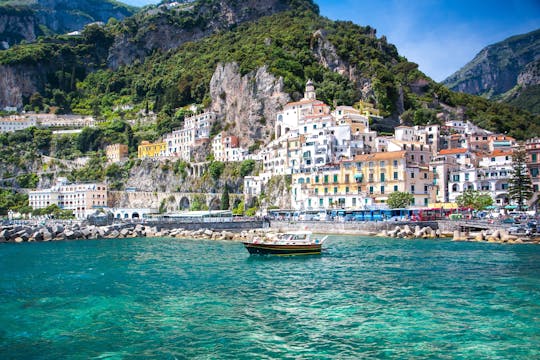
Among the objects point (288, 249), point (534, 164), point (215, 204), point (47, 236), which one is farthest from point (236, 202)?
point (534, 164)

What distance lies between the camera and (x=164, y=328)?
726 inches

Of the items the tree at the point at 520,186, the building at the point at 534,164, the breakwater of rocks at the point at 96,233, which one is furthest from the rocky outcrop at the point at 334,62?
the breakwater of rocks at the point at 96,233

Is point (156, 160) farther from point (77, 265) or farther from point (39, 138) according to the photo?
point (77, 265)

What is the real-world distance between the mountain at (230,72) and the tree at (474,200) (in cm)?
2815

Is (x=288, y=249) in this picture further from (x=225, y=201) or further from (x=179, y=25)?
(x=179, y=25)

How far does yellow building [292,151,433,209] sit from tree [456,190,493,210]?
5.13 metres

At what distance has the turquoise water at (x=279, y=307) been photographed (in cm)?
1616

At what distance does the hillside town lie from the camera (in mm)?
62281

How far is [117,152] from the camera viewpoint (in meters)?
106

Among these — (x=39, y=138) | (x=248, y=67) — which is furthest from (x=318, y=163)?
(x=39, y=138)

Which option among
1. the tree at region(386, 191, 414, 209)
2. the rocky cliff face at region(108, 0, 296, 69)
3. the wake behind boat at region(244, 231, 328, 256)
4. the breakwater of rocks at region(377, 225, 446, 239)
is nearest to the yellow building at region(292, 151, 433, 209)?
the tree at region(386, 191, 414, 209)

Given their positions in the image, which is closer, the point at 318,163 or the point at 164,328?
the point at 164,328

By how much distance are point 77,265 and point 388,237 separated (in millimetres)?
29235

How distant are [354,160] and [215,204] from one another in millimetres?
23974
